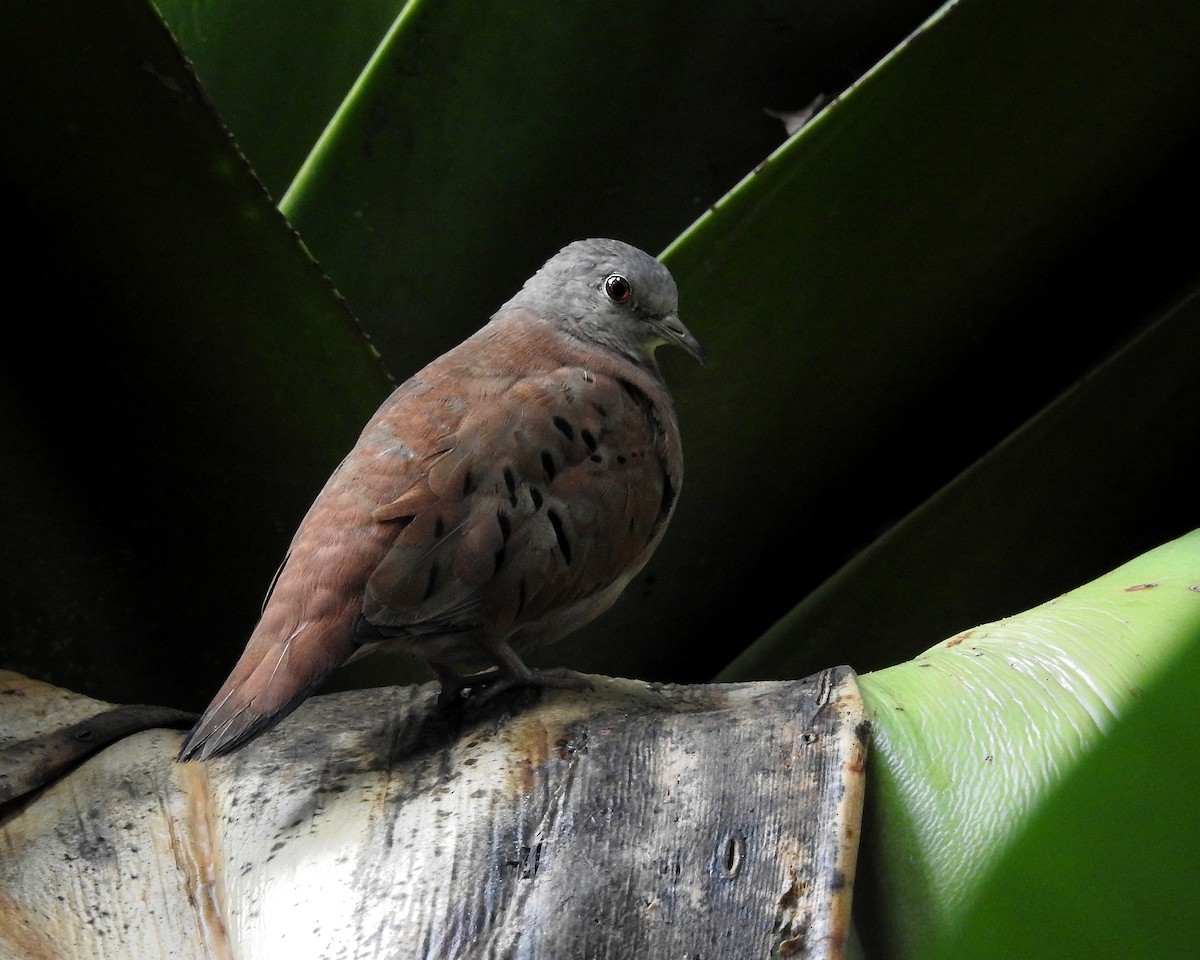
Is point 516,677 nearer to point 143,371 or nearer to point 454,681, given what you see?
point 454,681

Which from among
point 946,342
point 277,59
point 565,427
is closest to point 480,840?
point 565,427

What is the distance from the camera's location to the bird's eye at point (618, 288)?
57.0 inches

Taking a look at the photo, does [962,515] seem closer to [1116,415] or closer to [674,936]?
[1116,415]

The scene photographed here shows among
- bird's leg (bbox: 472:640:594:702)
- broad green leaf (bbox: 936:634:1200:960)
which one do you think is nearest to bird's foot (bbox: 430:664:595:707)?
A: bird's leg (bbox: 472:640:594:702)

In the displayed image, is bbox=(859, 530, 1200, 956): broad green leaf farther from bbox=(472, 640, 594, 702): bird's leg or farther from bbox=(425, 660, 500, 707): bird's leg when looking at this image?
bbox=(425, 660, 500, 707): bird's leg

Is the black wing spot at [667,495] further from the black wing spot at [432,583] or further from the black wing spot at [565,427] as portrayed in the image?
the black wing spot at [432,583]

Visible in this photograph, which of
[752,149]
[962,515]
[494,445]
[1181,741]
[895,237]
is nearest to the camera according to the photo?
[1181,741]

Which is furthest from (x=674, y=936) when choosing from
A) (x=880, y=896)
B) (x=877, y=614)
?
(x=877, y=614)

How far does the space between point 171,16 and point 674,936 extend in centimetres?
146

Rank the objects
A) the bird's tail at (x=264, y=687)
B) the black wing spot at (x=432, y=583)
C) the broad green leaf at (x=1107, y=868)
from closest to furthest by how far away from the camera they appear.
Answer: the broad green leaf at (x=1107, y=868) < the bird's tail at (x=264, y=687) < the black wing spot at (x=432, y=583)

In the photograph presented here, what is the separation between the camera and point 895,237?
4.48ft

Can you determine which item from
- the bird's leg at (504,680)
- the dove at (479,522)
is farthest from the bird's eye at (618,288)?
the bird's leg at (504,680)

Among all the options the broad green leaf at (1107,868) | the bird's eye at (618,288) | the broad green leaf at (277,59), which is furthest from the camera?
the broad green leaf at (277,59)

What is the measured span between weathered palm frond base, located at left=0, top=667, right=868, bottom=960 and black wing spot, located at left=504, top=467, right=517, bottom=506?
0.65 ft
